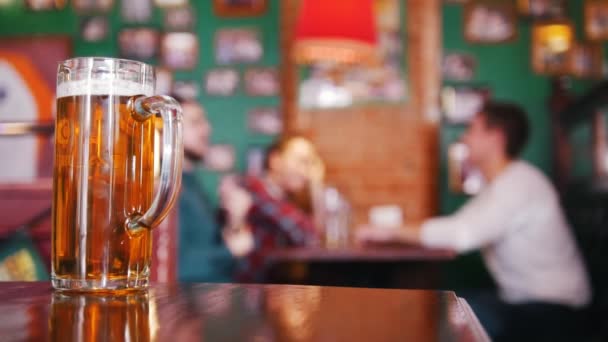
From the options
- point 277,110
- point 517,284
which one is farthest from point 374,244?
point 277,110

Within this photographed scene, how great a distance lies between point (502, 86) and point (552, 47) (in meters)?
0.44

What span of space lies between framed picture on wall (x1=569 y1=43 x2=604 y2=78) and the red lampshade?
2.22 metres

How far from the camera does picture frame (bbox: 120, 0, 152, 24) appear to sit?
17.5 feet

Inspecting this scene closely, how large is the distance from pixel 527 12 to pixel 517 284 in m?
2.57

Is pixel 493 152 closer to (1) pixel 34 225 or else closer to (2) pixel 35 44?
(1) pixel 34 225

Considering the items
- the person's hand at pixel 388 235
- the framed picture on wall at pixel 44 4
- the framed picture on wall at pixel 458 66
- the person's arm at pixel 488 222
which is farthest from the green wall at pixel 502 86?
the framed picture on wall at pixel 44 4

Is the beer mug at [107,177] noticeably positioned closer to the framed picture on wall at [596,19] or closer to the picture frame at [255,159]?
the picture frame at [255,159]

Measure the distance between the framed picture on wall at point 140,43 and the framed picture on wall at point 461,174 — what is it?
2.45 m

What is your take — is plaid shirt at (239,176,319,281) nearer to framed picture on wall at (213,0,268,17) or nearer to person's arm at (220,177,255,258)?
person's arm at (220,177,255,258)

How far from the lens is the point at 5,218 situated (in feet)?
5.22

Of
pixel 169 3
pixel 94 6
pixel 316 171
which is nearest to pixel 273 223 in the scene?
pixel 316 171

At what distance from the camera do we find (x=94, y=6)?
5.39 metres

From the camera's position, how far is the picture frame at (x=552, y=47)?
15.6ft

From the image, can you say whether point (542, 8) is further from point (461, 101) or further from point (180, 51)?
point (180, 51)
